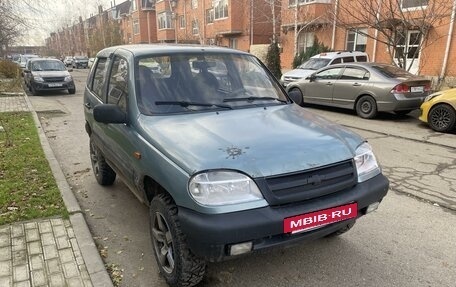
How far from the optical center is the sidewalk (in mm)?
3016

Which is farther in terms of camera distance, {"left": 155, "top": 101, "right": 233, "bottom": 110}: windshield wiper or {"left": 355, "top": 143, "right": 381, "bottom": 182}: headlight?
{"left": 155, "top": 101, "right": 233, "bottom": 110}: windshield wiper

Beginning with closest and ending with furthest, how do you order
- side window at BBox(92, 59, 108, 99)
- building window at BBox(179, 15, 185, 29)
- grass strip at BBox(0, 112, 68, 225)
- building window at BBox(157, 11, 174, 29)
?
grass strip at BBox(0, 112, 68, 225)
side window at BBox(92, 59, 108, 99)
building window at BBox(179, 15, 185, 29)
building window at BBox(157, 11, 174, 29)

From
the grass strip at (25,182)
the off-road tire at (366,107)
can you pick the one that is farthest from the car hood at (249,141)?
the off-road tire at (366,107)

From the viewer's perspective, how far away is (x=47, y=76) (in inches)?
655

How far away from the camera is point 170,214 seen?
270 cm

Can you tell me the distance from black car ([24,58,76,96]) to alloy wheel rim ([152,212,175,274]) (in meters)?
15.7

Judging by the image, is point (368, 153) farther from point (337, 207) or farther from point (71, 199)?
point (71, 199)

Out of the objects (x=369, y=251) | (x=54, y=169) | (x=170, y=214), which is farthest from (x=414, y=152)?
(x=54, y=169)

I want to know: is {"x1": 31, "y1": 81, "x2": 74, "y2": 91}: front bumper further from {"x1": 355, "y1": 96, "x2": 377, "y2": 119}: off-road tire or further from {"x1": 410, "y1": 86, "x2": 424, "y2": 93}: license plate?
{"x1": 410, "y1": 86, "x2": 424, "y2": 93}: license plate

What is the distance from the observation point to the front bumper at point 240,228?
7.75 ft

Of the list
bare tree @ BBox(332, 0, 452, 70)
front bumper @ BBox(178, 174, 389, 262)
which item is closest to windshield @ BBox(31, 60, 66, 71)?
bare tree @ BBox(332, 0, 452, 70)

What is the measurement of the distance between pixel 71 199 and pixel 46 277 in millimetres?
1611

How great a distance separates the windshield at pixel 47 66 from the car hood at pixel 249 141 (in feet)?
54.5

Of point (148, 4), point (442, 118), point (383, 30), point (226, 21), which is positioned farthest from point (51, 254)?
point (148, 4)
